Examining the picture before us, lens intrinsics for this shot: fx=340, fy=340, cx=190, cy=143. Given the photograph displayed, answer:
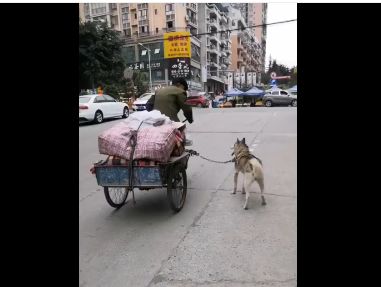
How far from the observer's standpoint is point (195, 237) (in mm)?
3941

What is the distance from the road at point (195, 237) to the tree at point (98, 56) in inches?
849

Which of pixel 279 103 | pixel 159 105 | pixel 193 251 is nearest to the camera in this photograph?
pixel 193 251

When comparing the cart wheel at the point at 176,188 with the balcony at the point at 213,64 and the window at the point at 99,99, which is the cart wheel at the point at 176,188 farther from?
the balcony at the point at 213,64

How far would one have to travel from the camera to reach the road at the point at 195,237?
10.3ft

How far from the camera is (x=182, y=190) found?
500cm

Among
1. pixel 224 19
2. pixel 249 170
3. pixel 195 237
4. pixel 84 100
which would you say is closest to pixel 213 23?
pixel 224 19

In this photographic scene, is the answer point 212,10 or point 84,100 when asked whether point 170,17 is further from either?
point 84,100

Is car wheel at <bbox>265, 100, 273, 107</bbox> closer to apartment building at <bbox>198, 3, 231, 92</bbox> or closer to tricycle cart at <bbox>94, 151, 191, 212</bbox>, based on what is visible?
apartment building at <bbox>198, 3, 231, 92</bbox>

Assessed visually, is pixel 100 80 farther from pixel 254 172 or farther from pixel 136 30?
pixel 136 30

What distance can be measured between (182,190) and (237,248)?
1.57m

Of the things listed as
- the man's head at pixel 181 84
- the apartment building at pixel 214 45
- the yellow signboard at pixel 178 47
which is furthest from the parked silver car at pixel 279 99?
the apartment building at pixel 214 45

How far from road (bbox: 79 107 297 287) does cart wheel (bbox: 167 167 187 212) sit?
5.5 inches
